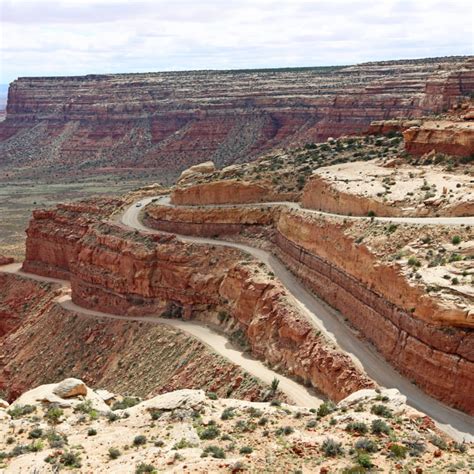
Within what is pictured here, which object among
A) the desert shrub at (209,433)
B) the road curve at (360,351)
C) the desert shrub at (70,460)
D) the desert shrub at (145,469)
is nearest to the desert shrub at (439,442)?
the road curve at (360,351)

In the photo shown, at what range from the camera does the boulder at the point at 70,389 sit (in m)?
31.9

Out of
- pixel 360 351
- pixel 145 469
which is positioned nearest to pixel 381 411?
pixel 145 469

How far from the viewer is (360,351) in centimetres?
3634

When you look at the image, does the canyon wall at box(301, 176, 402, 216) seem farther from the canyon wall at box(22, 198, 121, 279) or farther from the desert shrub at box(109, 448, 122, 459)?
the canyon wall at box(22, 198, 121, 279)

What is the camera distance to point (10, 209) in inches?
4946

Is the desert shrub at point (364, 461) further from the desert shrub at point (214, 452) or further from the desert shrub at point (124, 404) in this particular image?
the desert shrub at point (124, 404)

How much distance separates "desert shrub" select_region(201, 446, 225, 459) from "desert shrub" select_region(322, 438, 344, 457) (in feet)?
9.46

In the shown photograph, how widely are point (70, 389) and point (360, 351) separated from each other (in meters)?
12.7

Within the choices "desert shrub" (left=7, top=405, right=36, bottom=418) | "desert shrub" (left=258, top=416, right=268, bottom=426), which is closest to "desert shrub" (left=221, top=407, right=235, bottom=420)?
"desert shrub" (left=258, top=416, right=268, bottom=426)

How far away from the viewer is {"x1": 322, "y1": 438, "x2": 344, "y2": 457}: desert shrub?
23.0 metres

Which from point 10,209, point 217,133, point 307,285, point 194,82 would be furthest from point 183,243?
point 194,82

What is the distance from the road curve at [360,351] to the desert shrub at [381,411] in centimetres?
305

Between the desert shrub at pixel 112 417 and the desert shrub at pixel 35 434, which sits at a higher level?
the desert shrub at pixel 35 434

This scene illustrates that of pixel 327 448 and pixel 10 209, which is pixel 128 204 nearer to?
pixel 327 448
